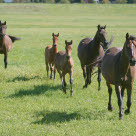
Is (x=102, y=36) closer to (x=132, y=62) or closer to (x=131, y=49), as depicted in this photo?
(x=131, y=49)

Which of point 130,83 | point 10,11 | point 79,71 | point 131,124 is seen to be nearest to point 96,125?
point 131,124

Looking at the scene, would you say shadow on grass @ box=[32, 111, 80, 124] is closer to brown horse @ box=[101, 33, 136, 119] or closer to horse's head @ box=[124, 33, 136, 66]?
brown horse @ box=[101, 33, 136, 119]

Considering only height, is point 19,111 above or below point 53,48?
below

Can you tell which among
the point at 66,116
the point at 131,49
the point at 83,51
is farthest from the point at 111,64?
the point at 83,51

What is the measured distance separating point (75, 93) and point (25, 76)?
3622 millimetres

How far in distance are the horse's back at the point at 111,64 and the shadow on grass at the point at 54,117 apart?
4.36 ft

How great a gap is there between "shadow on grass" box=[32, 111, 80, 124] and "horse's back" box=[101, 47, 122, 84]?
1329 mm

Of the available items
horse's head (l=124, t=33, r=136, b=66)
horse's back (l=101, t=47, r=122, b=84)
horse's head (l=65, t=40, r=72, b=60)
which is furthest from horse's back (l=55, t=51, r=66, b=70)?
horse's head (l=124, t=33, r=136, b=66)

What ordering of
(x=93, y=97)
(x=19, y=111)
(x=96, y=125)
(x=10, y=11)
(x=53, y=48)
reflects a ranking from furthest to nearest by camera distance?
1. (x=10, y=11)
2. (x=53, y=48)
3. (x=93, y=97)
4. (x=19, y=111)
5. (x=96, y=125)

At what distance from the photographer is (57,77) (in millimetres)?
13641

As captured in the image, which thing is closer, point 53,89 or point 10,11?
point 53,89

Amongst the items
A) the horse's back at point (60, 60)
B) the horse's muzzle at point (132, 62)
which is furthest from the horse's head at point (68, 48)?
the horse's muzzle at point (132, 62)

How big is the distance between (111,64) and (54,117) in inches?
79.8

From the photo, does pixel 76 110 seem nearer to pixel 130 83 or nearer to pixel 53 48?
pixel 130 83
